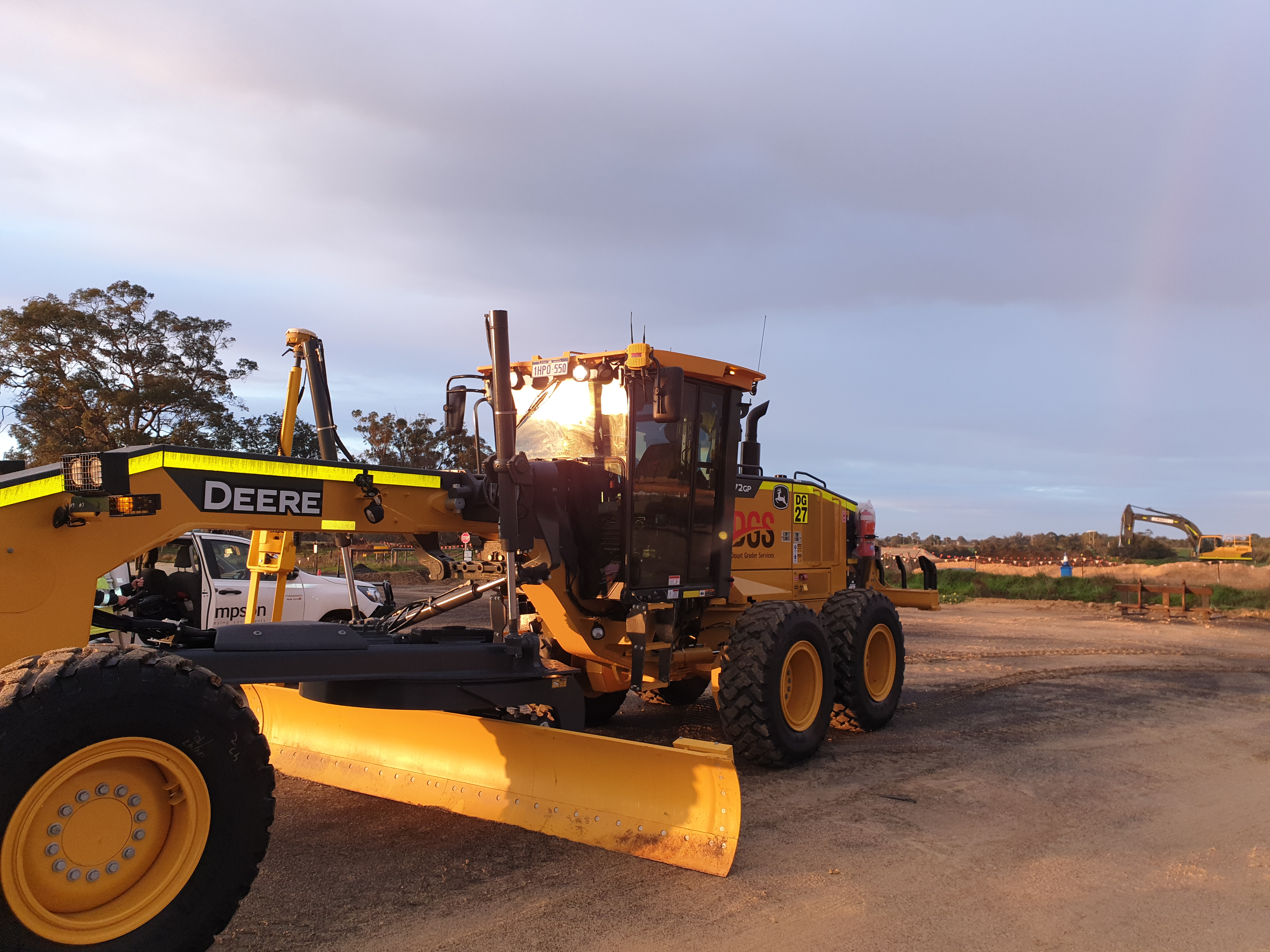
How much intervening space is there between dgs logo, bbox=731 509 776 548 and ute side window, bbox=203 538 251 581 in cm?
574

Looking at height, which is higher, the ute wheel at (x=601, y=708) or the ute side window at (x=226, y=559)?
the ute side window at (x=226, y=559)

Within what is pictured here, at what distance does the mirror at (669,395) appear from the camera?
5988 millimetres

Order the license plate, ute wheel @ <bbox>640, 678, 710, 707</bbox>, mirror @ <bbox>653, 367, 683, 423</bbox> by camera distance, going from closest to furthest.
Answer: mirror @ <bbox>653, 367, 683, 423</bbox> → the license plate → ute wheel @ <bbox>640, 678, 710, 707</bbox>

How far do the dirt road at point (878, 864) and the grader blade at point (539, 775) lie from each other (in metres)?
0.14

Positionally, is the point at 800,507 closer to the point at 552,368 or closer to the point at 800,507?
the point at 800,507

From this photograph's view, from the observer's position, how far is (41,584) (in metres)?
4.04

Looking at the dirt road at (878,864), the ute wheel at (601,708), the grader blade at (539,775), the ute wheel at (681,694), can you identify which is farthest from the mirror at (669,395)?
the ute wheel at (681,694)

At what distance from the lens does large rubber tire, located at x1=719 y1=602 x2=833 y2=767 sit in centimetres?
674

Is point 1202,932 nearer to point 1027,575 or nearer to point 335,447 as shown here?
point 335,447

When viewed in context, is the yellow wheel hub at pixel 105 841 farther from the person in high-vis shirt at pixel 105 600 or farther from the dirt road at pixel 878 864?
the person in high-vis shirt at pixel 105 600

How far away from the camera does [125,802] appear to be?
3.52 m

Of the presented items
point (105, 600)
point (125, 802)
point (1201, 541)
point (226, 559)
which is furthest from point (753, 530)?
point (1201, 541)

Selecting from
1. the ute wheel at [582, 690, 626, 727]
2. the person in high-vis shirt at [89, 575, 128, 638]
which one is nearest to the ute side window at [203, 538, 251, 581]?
the person in high-vis shirt at [89, 575, 128, 638]

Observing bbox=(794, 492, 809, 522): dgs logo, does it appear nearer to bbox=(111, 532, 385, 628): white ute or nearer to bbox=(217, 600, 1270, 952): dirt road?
bbox=(217, 600, 1270, 952): dirt road
